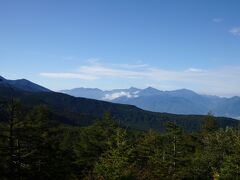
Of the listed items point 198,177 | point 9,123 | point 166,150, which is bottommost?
point 198,177

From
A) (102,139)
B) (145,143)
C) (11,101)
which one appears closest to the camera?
(11,101)

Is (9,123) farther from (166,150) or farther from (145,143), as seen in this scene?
(145,143)

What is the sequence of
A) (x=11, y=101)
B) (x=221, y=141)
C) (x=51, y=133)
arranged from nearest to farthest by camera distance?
(x=11, y=101) → (x=51, y=133) → (x=221, y=141)

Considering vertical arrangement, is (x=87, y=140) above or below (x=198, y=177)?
above

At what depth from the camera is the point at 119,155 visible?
115ft

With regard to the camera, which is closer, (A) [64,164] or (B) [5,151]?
(B) [5,151]

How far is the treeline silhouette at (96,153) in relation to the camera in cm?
2877

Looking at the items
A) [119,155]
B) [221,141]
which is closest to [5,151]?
[119,155]

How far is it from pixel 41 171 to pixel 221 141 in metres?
32.7

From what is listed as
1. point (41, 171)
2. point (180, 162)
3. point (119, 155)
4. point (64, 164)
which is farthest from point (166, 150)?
point (41, 171)

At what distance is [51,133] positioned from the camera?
43219 millimetres

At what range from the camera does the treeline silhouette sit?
94.4 ft

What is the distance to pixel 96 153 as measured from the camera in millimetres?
52406

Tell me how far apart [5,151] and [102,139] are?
2523cm
